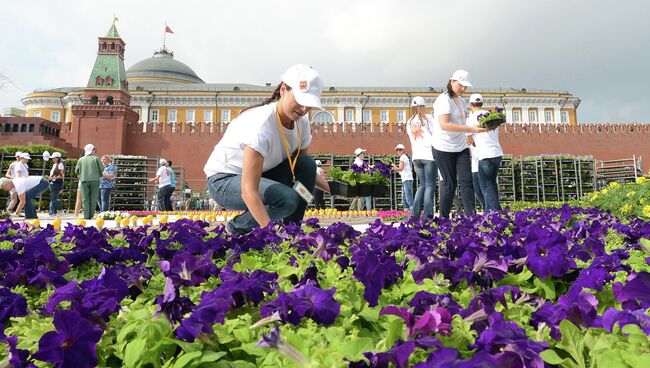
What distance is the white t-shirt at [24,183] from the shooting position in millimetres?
9797

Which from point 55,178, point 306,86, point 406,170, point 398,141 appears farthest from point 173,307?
point 398,141

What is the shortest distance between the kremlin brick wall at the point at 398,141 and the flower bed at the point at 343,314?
97.7ft

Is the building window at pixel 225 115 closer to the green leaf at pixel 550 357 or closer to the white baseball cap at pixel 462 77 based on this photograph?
the white baseball cap at pixel 462 77

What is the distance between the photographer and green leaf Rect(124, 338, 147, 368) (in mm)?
729

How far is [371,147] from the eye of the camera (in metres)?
32.2

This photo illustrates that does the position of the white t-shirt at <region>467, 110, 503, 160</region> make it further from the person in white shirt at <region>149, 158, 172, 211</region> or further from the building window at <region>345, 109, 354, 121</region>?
the building window at <region>345, 109, 354, 121</region>

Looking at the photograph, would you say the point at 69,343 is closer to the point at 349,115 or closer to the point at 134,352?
the point at 134,352

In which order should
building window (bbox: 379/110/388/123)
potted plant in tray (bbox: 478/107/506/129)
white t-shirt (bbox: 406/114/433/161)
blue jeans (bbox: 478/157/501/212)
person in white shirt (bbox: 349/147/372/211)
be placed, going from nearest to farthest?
1. potted plant in tray (bbox: 478/107/506/129)
2. blue jeans (bbox: 478/157/501/212)
3. white t-shirt (bbox: 406/114/433/161)
4. person in white shirt (bbox: 349/147/372/211)
5. building window (bbox: 379/110/388/123)

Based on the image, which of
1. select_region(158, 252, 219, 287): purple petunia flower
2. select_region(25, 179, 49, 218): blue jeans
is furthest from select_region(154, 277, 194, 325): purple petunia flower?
select_region(25, 179, 49, 218): blue jeans

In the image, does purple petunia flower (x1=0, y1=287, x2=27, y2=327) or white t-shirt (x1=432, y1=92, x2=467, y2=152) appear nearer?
purple petunia flower (x1=0, y1=287, x2=27, y2=327)

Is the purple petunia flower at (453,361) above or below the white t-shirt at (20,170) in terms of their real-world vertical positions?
below

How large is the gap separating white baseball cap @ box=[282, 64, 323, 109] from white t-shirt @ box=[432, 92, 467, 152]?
2565 millimetres

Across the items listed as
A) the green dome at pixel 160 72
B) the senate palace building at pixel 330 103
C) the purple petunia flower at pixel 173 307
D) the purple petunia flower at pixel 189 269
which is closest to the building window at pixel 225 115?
the senate palace building at pixel 330 103

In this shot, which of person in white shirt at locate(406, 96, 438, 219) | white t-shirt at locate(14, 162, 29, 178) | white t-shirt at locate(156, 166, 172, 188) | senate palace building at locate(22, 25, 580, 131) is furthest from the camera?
senate palace building at locate(22, 25, 580, 131)
